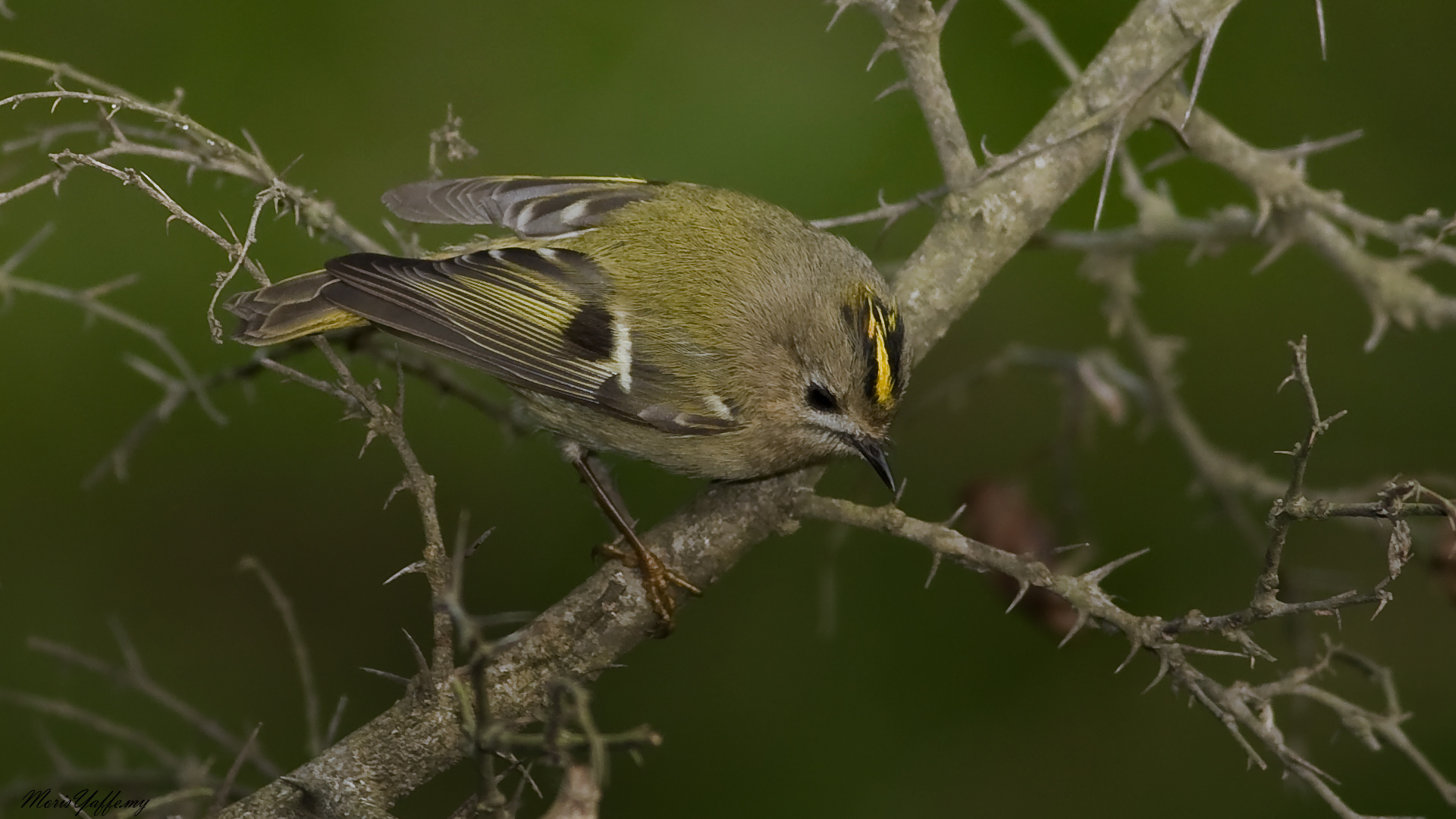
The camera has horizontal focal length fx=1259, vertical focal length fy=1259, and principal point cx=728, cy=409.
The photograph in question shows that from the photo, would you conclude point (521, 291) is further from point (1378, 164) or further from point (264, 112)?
point (1378, 164)

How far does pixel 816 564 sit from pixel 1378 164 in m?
1.97

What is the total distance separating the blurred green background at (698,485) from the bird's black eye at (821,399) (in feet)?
2.28

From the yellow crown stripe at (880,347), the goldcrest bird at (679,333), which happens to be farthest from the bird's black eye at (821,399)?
the yellow crown stripe at (880,347)

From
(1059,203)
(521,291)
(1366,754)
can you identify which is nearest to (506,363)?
(521,291)

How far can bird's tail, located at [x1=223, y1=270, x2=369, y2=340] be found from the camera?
2422mm

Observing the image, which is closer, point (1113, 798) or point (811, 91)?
point (1113, 798)

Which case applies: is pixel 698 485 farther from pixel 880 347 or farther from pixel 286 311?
pixel 286 311

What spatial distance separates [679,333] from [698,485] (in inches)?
42.0

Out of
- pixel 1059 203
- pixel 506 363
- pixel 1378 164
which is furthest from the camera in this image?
pixel 1378 164

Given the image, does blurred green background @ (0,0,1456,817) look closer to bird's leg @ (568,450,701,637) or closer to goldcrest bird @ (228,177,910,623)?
goldcrest bird @ (228,177,910,623)

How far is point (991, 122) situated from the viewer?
3.66 metres

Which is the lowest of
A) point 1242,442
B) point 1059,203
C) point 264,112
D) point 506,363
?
point 1242,442

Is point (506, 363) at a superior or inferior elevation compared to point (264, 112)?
inferior

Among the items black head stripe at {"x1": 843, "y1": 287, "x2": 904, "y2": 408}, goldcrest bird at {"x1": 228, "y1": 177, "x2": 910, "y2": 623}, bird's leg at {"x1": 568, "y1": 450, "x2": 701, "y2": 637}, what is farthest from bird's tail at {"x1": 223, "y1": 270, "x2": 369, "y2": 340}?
black head stripe at {"x1": 843, "y1": 287, "x2": 904, "y2": 408}
